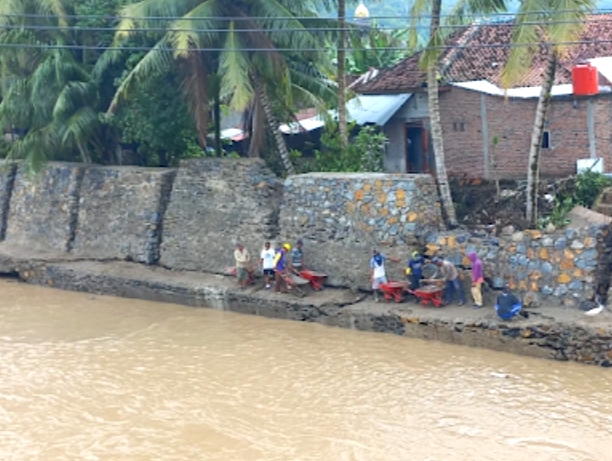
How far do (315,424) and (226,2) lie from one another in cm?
995

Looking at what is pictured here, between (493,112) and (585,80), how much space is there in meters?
2.50

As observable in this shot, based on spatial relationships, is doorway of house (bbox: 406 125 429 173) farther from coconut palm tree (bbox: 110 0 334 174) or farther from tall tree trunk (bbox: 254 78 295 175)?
coconut palm tree (bbox: 110 0 334 174)

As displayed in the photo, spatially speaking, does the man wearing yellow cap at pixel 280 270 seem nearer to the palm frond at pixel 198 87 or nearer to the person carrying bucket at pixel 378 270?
the person carrying bucket at pixel 378 270

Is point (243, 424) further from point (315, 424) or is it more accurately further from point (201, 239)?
point (201, 239)

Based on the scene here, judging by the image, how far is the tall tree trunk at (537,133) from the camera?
15.2 metres

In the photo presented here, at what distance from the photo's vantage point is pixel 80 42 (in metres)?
20.8

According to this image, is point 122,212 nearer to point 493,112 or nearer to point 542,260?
point 493,112

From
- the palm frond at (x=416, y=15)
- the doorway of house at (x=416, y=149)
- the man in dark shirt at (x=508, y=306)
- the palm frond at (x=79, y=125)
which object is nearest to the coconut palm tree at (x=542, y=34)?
the palm frond at (x=416, y=15)

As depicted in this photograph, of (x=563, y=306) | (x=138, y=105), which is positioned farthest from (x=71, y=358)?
(x=563, y=306)

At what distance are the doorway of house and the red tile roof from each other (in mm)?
1207

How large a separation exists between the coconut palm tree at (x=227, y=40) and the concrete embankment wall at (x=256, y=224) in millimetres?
1677

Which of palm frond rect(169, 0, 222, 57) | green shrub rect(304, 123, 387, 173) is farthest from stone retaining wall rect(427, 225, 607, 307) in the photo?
palm frond rect(169, 0, 222, 57)

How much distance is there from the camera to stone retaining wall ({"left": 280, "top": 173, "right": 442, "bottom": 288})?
15.4 meters

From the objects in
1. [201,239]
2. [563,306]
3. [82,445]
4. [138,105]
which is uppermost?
[138,105]
